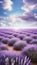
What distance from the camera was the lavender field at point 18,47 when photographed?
1436 millimetres

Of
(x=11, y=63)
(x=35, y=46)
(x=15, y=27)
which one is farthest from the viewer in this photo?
(x=15, y=27)

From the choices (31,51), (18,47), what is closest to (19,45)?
(18,47)

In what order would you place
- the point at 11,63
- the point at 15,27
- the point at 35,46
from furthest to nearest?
the point at 15,27
the point at 35,46
the point at 11,63

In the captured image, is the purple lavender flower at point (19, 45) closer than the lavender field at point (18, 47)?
No

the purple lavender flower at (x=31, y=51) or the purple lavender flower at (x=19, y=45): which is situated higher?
the purple lavender flower at (x=19, y=45)

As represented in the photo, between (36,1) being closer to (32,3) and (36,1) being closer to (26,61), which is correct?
(32,3)

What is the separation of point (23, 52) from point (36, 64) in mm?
198

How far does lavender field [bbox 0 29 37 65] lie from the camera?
1436 mm

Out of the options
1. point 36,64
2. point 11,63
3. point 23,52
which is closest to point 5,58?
point 11,63

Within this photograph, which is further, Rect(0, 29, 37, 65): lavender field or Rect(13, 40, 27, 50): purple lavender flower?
Rect(13, 40, 27, 50): purple lavender flower

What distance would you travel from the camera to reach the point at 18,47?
1563mm

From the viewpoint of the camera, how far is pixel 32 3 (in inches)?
63.0

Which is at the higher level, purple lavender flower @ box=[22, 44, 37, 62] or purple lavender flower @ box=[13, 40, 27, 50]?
purple lavender flower @ box=[13, 40, 27, 50]

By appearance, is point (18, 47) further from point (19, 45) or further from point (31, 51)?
point (31, 51)
